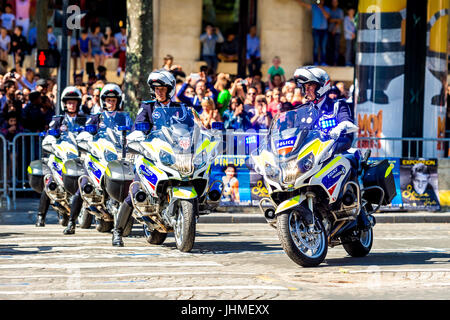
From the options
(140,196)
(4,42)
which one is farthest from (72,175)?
(4,42)

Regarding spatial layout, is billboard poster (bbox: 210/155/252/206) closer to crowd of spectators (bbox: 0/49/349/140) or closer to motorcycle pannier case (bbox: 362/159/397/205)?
crowd of spectators (bbox: 0/49/349/140)

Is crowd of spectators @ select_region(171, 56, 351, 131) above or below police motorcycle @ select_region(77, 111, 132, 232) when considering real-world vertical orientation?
above

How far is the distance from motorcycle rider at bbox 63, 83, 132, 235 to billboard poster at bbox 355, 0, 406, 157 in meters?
6.47

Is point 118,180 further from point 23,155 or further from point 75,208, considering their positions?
point 23,155

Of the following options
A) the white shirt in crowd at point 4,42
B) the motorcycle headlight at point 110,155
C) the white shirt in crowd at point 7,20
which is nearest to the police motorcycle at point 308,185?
the motorcycle headlight at point 110,155

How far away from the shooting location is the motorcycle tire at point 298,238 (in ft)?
33.9

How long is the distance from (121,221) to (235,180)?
5010mm

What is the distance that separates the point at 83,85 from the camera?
2144cm

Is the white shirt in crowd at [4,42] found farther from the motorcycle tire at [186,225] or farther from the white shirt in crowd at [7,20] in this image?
the motorcycle tire at [186,225]

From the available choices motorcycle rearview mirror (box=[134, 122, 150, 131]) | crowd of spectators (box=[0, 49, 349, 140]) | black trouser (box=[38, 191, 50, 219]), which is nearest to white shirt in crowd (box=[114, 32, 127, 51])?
crowd of spectators (box=[0, 49, 349, 140])

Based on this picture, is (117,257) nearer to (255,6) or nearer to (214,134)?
(214,134)

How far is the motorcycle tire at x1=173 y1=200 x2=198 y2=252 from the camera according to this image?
451 inches

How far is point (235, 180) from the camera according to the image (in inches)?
691

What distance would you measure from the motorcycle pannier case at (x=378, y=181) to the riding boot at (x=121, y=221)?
2908 mm
